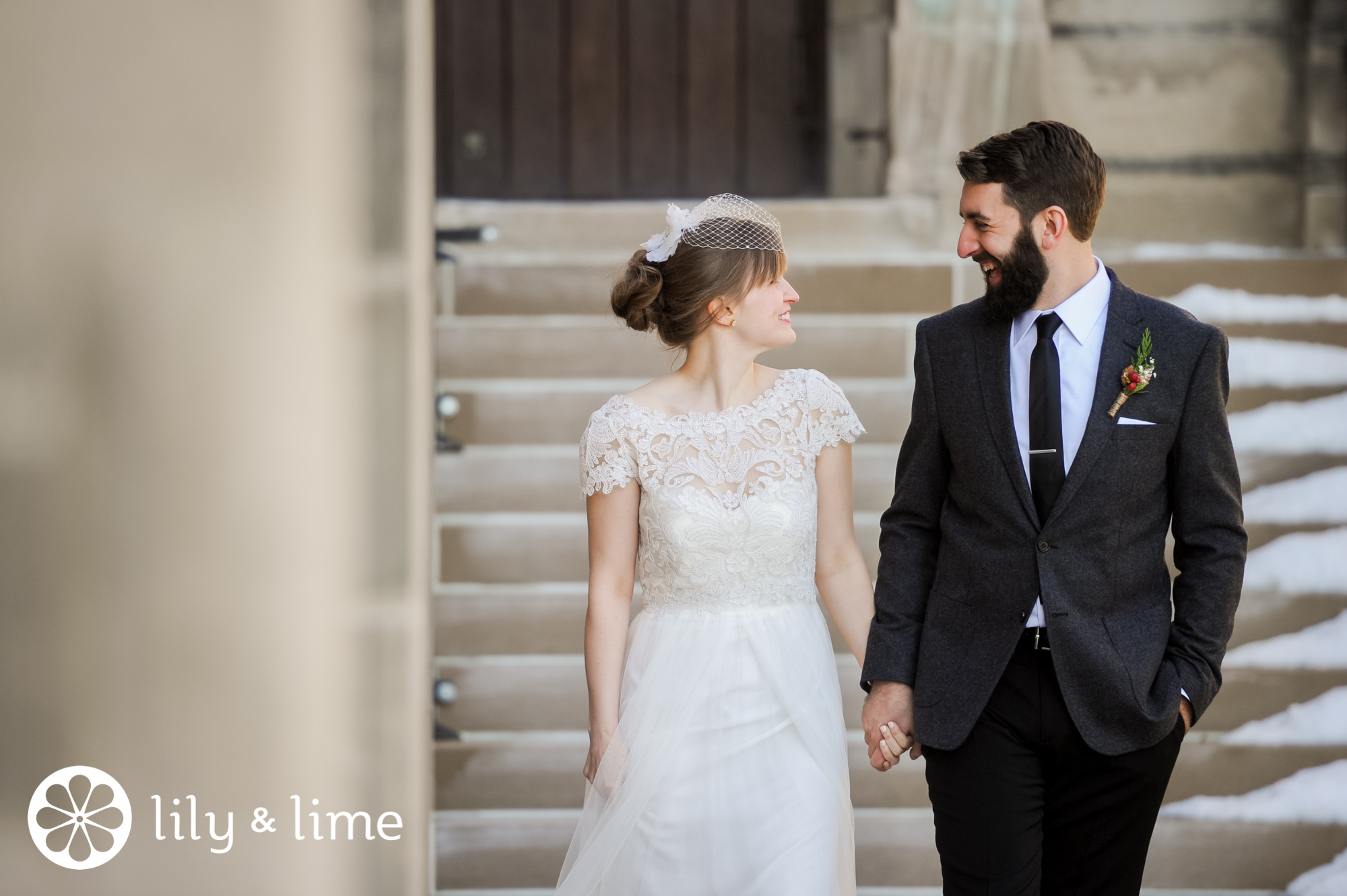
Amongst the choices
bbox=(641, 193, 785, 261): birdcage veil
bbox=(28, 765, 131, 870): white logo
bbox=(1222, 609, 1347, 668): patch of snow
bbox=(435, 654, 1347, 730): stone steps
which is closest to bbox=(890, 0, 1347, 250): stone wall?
bbox=(1222, 609, 1347, 668): patch of snow

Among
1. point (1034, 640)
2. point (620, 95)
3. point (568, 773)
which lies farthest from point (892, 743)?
point (620, 95)

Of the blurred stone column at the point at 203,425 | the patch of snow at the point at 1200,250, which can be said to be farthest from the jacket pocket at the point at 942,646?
the patch of snow at the point at 1200,250

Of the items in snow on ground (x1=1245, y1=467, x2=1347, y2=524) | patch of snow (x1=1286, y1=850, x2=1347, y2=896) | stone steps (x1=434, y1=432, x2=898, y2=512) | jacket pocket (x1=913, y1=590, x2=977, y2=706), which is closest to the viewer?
jacket pocket (x1=913, y1=590, x2=977, y2=706)

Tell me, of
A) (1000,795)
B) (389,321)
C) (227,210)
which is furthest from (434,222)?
(1000,795)

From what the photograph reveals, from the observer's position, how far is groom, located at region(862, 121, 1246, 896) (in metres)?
2.13

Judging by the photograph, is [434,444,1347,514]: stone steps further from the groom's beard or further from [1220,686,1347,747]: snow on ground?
the groom's beard

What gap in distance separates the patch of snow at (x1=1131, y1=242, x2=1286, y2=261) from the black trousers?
2752mm

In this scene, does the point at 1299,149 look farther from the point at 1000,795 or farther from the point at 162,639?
the point at 162,639

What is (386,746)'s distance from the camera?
3.64 m

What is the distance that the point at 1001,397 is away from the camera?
2221 mm

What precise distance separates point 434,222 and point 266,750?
205cm

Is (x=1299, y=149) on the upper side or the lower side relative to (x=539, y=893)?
upper

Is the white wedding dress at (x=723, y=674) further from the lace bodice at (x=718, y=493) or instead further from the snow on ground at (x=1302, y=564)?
the snow on ground at (x=1302, y=564)

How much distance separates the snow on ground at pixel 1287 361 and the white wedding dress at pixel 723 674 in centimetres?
228
